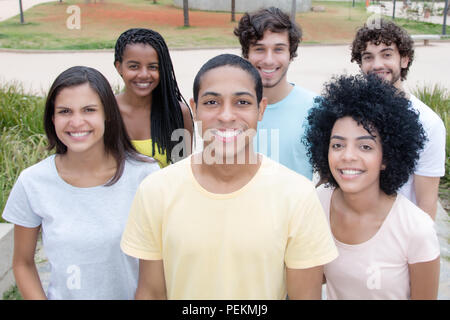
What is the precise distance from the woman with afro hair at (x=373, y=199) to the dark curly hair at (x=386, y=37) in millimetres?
711

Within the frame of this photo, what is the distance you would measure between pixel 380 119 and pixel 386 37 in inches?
38.3

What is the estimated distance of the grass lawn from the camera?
21.1m

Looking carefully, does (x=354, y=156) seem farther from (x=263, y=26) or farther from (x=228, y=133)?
(x=263, y=26)

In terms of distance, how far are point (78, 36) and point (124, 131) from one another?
2293 centimetres

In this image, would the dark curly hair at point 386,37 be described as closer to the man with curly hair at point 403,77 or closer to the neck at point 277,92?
the man with curly hair at point 403,77

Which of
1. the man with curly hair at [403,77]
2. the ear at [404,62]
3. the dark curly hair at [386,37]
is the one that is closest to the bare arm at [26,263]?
the man with curly hair at [403,77]

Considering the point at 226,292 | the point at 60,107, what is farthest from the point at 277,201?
the point at 60,107

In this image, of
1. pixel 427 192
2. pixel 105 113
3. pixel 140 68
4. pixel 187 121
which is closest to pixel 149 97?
pixel 140 68

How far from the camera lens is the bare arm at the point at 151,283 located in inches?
75.0

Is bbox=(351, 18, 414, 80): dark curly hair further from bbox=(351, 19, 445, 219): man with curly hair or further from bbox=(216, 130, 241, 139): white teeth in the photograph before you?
bbox=(216, 130, 241, 139): white teeth

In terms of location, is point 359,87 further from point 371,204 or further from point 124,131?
point 124,131

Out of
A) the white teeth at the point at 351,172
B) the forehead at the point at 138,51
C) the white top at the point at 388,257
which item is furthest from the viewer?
the forehead at the point at 138,51
